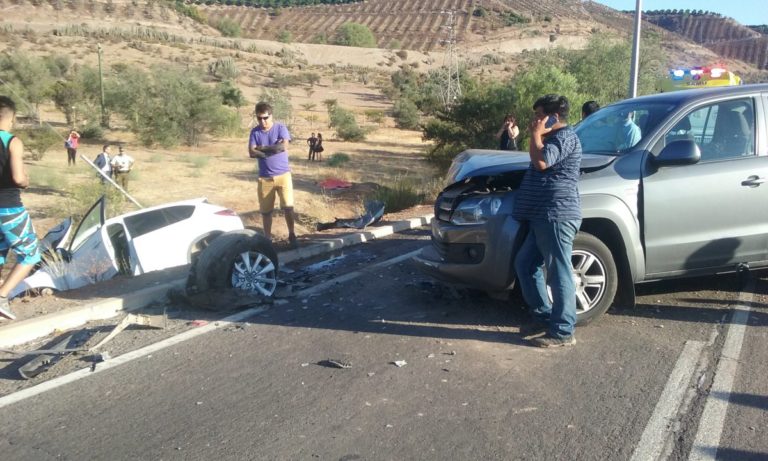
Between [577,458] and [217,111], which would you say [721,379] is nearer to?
[577,458]

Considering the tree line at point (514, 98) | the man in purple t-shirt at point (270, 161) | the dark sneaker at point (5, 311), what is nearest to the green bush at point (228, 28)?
the tree line at point (514, 98)

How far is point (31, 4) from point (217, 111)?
2198 inches

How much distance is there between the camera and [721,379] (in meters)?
4.59

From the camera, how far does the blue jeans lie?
5.10 meters

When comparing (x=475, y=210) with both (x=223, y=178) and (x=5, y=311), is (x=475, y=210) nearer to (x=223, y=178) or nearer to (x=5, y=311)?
(x=5, y=311)

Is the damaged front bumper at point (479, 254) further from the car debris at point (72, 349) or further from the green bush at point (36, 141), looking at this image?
the green bush at point (36, 141)

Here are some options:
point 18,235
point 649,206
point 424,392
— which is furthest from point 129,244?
point 649,206

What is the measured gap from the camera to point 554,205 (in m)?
5.07

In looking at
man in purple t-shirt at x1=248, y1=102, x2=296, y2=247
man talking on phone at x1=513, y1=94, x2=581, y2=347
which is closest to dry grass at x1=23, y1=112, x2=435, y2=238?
man in purple t-shirt at x1=248, y1=102, x2=296, y2=247

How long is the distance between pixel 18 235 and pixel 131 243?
2036 millimetres

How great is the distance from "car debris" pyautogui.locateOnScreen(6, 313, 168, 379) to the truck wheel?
347 cm

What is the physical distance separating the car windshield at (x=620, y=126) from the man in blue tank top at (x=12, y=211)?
4.98m

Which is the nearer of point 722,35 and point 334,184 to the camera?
point 334,184

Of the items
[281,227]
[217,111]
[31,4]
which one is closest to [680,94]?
[281,227]
